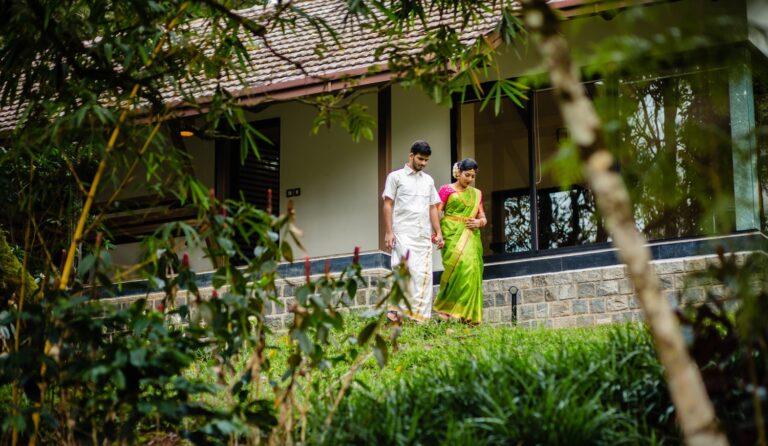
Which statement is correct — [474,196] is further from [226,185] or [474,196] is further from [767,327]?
[767,327]

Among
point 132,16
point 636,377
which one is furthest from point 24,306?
point 636,377

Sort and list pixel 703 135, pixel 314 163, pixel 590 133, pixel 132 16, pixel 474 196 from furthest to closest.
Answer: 1. pixel 314 163
2. pixel 474 196
3. pixel 132 16
4. pixel 703 135
5. pixel 590 133

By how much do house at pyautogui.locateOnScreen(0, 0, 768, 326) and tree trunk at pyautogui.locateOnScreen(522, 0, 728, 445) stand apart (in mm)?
5685

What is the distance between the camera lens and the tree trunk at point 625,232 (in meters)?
2.81

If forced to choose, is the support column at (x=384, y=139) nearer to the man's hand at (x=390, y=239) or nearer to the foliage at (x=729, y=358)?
the man's hand at (x=390, y=239)

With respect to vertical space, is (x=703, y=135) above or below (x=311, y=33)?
below

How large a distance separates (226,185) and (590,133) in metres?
11.5

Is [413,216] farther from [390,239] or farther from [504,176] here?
[504,176]

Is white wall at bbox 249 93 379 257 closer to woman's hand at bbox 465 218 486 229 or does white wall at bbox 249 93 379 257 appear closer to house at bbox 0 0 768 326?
house at bbox 0 0 768 326

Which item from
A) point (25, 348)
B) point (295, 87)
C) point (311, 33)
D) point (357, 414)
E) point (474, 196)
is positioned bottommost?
point (357, 414)

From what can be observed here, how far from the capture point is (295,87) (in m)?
11.8

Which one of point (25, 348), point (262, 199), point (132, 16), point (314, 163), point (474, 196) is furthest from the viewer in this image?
point (262, 199)

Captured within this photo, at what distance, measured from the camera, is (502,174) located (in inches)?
606

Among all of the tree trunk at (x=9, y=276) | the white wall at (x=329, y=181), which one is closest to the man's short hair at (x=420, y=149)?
the white wall at (x=329, y=181)
